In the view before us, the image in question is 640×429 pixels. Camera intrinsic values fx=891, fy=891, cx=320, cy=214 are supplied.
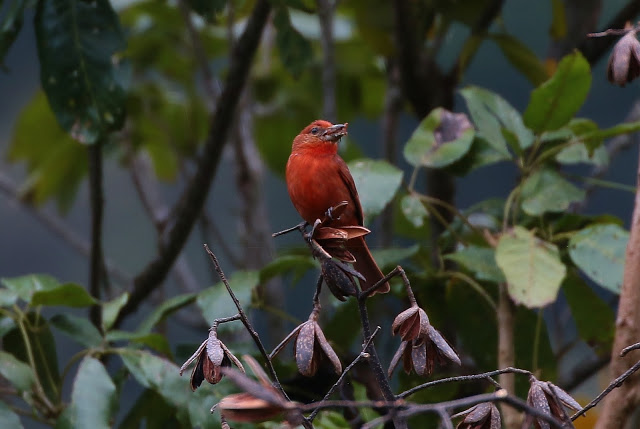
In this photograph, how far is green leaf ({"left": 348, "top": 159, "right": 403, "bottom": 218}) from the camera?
2.21 m

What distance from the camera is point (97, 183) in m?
2.60

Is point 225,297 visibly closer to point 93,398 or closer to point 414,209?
point 93,398

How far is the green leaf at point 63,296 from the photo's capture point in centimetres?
212

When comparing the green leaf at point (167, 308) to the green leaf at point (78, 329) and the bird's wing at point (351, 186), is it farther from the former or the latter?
the bird's wing at point (351, 186)

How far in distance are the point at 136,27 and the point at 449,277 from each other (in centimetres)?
212

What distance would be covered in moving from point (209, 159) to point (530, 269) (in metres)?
1.04

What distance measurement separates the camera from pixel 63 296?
84.7 inches

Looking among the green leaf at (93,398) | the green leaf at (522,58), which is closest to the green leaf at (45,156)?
the green leaf at (93,398)

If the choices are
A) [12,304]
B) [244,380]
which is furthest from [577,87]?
[244,380]

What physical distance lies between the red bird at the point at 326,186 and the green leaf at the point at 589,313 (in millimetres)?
538

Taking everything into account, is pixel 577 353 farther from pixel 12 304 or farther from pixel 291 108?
pixel 12 304

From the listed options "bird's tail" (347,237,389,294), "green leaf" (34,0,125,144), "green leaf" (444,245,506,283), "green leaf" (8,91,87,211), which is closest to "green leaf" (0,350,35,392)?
"green leaf" (34,0,125,144)

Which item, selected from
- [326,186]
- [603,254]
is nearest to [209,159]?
[326,186]

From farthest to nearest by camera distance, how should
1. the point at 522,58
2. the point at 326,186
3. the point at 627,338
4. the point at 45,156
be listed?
the point at 45,156 < the point at 522,58 < the point at 326,186 < the point at 627,338
